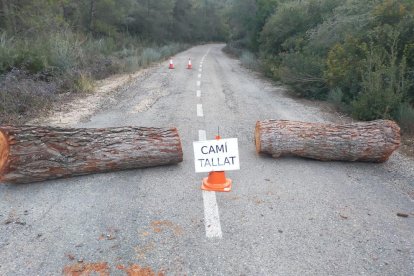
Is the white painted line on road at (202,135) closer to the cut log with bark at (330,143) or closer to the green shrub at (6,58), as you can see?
the cut log with bark at (330,143)

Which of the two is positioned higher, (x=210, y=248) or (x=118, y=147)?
(x=118, y=147)

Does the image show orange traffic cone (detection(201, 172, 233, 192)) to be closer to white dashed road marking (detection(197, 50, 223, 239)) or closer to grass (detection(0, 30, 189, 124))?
white dashed road marking (detection(197, 50, 223, 239))

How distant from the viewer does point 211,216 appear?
392cm

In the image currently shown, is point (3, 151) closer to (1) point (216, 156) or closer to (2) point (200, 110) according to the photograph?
(1) point (216, 156)

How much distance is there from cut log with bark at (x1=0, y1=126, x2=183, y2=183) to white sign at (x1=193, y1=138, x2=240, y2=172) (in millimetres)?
946

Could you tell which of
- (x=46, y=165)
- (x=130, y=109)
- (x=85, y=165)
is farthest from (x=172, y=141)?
(x=130, y=109)

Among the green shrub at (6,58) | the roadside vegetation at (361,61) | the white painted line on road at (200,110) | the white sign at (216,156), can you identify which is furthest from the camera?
the green shrub at (6,58)

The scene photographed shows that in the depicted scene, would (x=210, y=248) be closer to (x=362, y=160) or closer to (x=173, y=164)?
(x=173, y=164)

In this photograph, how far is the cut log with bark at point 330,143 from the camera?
5656 millimetres

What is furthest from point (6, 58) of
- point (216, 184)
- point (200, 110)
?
point (216, 184)

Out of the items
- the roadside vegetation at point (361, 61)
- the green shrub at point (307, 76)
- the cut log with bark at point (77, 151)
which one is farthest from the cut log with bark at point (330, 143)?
the green shrub at point (307, 76)

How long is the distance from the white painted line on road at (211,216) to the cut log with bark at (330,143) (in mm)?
1668

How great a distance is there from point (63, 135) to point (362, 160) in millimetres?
4708

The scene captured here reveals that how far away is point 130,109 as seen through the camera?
918cm
